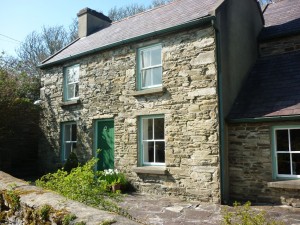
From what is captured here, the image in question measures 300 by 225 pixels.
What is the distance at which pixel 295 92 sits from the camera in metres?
7.91

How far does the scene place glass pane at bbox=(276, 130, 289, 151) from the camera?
7523 millimetres

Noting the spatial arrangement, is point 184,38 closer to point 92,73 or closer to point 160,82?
point 160,82

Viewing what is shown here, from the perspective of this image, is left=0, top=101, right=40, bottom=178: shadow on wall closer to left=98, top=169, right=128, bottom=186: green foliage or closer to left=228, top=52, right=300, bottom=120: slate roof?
left=98, top=169, right=128, bottom=186: green foliage

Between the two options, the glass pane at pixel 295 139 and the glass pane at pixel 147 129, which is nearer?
the glass pane at pixel 295 139

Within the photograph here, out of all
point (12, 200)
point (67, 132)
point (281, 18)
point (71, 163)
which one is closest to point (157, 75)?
point (71, 163)

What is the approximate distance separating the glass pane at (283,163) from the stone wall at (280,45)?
460cm

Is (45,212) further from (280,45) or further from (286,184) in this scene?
(280,45)

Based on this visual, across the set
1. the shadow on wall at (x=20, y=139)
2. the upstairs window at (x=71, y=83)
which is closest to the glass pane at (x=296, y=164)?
the upstairs window at (x=71, y=83)

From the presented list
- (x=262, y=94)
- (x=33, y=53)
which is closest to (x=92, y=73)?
(x=262, y=94)

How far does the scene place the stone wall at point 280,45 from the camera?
1025cm

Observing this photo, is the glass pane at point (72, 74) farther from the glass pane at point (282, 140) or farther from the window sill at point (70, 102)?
the glass pane at point (282, 140)

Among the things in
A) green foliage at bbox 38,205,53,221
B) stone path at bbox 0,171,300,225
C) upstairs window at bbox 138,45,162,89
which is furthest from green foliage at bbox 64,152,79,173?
green foliage at bbox 38,205,53,221

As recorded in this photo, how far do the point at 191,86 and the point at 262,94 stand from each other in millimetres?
2244

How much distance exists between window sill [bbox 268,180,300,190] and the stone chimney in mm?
11291
